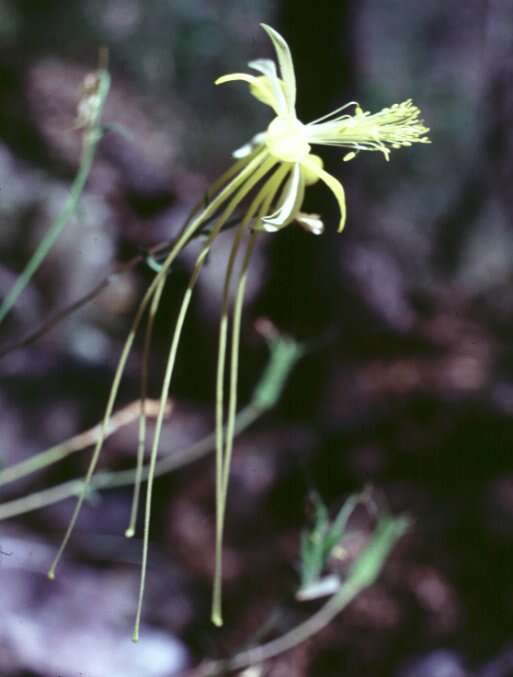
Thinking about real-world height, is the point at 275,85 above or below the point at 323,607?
above

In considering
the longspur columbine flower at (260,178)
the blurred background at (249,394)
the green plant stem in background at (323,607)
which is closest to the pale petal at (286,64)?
the longspur columbine flower at (260,178)

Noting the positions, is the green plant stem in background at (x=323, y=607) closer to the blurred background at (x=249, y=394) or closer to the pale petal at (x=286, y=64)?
the blurred background at (x=249, y=394)

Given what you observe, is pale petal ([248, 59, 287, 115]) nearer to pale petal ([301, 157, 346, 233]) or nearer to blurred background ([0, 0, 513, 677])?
pale petal ([301, 157, 346, 233])

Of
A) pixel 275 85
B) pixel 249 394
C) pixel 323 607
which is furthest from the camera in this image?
pixel 249 394

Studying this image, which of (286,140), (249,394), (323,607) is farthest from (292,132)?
(249,394)

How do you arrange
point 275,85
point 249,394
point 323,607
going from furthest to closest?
point 249,394
point 323,607
point 275,85

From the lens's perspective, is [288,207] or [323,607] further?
[323,607]

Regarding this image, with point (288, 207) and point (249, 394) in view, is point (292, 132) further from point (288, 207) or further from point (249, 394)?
point (249, 394)

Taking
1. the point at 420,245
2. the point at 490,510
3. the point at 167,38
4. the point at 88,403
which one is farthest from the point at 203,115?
the point at 490,510
